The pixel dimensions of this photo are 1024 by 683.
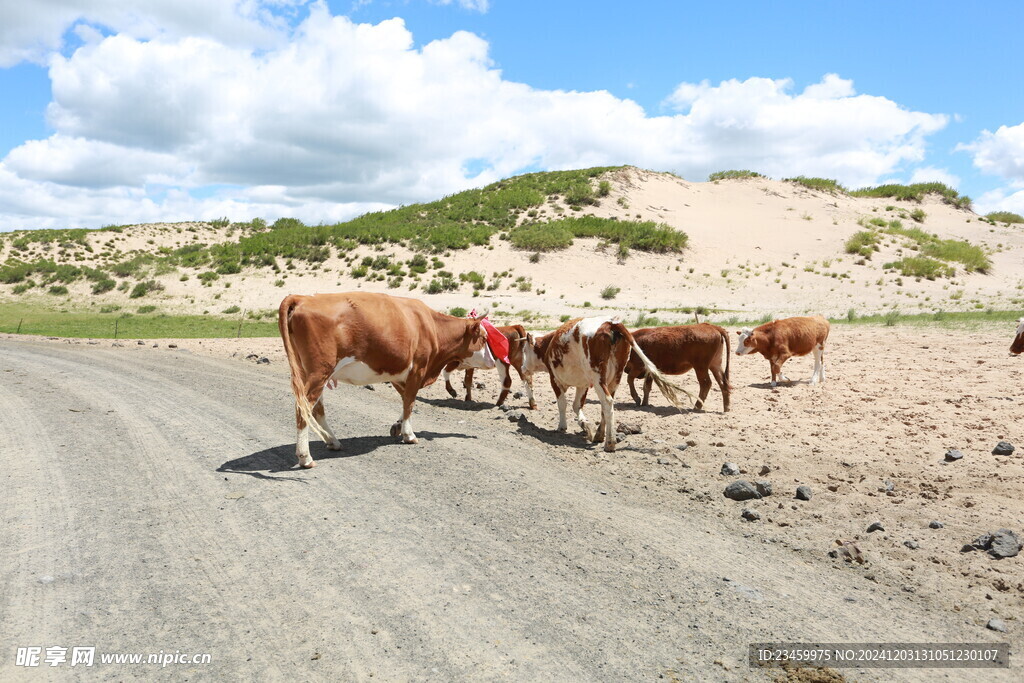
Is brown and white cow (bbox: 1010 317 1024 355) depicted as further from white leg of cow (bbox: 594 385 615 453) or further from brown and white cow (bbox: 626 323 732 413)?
white leg of cow (bbox: 594 385 615 453)

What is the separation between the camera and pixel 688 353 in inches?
490

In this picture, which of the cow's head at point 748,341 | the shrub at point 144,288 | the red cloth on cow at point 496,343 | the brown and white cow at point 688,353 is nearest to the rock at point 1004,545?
the brown and white cow at point 688,353

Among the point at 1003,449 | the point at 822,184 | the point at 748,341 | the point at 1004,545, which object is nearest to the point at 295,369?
the point at 1004,545

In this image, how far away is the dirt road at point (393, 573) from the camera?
4.22 metres

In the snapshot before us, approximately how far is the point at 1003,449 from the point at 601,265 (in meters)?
38.8

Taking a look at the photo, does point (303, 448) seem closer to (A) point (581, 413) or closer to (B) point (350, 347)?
(B) point (350, 347)

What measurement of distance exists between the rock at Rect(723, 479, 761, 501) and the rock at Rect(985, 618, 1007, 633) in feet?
8.83

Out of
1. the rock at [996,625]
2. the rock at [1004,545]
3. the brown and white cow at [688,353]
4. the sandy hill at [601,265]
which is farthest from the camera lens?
the sandy hill at [601,265]

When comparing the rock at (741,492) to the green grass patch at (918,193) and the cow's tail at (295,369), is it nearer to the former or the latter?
the cow's tail at (295,369)

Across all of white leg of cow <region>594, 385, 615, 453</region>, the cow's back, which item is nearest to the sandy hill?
the cow's back

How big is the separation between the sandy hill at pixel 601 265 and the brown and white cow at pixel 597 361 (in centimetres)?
1885

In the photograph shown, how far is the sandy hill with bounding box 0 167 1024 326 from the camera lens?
1496 inches

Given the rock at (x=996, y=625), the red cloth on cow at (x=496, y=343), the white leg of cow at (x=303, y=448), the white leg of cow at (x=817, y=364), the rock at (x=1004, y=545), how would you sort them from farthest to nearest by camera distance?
the white leg of cow at (x=817, y=364)
the red cloth on cow at (x=496, y=343)
the white leg of cow at (x=303, y=448)
the rock at (x=1004, y=545)
the rock at (x=996, y=625)

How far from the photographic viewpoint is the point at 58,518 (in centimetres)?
630
